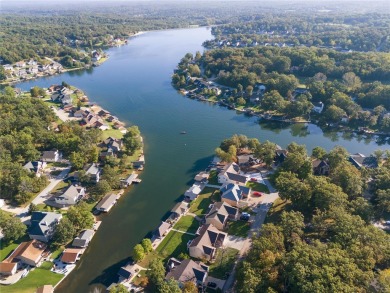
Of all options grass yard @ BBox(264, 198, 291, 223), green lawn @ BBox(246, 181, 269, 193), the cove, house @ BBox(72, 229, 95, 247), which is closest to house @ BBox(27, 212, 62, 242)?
house @ BBox(72, 229, 95, 247)

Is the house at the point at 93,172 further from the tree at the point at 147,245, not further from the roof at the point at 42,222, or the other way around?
the tree at the point at 147,245

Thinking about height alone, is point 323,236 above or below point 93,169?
above

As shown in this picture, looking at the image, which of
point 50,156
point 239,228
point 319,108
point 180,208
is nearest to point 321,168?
point 239,228

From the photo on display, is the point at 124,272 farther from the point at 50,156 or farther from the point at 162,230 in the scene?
the point at 50,156

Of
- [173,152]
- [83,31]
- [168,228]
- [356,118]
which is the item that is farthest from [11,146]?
[83,31]

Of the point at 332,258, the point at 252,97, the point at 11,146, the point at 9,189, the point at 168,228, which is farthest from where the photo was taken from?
the point at 252,97

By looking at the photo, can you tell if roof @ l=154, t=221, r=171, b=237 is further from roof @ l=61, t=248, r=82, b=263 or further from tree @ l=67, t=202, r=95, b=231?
roof @ l=61, t=248, r=82, b=263

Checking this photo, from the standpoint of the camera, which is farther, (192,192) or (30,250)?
(192,192)

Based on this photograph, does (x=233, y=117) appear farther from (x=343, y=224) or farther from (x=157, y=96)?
(x=343, y=224)
